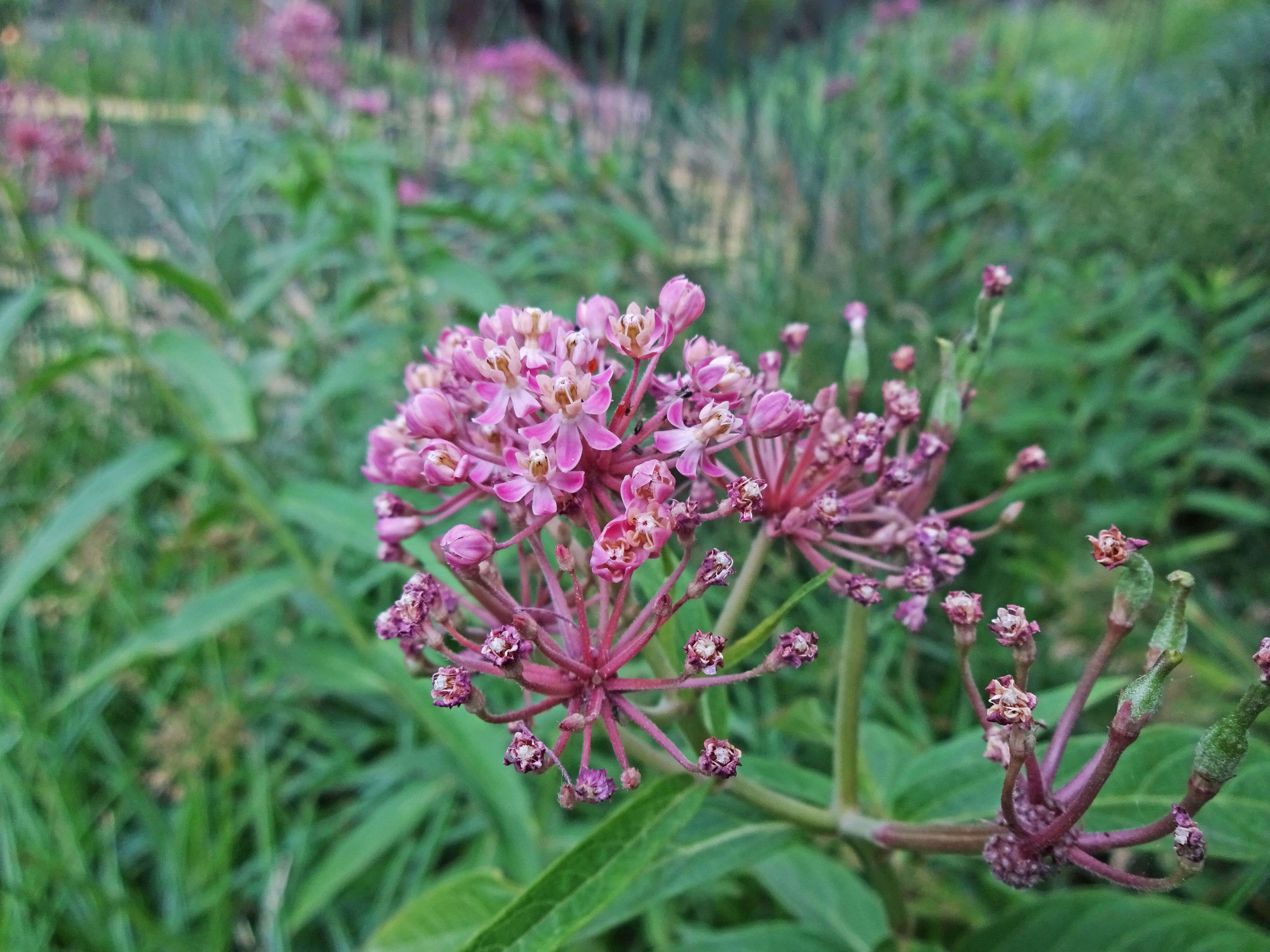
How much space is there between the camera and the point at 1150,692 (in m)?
0.81

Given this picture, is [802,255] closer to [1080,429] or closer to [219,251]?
[1080,429]

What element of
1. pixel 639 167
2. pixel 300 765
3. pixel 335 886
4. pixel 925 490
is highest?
pixel 925 490

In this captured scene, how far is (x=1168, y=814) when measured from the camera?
0.83m

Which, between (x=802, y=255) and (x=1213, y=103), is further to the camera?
(x=1213, y=103)

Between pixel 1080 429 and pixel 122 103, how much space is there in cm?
737

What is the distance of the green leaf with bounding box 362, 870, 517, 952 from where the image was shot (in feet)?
3.99

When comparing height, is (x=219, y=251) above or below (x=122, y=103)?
below

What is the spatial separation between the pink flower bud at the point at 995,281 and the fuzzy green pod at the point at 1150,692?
1.67 feet

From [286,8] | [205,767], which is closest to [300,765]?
[205,767]

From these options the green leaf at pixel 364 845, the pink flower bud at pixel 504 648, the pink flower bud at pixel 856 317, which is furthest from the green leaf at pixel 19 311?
the pink flower bud at pixel 856 317

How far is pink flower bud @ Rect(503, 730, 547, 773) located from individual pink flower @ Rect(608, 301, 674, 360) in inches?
17.2

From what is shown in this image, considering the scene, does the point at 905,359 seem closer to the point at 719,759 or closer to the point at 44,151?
the point at 719,759

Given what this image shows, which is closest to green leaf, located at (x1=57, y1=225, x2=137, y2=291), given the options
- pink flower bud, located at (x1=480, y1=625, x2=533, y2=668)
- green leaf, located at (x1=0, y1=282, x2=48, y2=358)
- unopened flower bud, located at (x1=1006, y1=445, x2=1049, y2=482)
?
green leaf, located at (x1=0, y1=282, x2=48, y2=358)

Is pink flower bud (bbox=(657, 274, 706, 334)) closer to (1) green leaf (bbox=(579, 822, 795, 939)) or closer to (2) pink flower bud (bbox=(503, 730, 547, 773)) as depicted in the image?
(2) pink flower bud (bbox=(503, 730, 547, 773))
